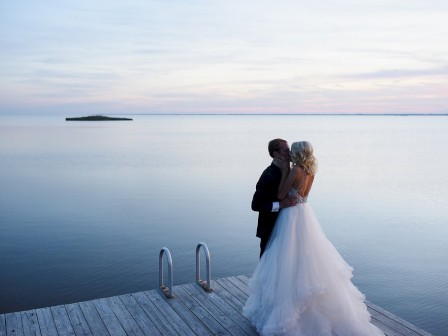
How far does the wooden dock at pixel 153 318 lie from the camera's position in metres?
6.34

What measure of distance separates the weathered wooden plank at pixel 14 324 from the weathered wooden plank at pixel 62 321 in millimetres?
471

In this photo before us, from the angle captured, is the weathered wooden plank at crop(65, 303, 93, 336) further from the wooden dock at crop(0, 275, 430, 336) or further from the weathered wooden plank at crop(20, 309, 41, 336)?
the weathered wooden plank at crop(20, 309, 41, 336)

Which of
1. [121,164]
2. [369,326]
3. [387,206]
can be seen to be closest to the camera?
[369,326]

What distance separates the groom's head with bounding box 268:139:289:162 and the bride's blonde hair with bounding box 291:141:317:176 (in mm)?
198

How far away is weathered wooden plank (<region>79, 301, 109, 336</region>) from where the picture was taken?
20.8 feet

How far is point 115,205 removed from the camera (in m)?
21.1

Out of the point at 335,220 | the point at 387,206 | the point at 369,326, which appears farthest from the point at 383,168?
the point at 369,326

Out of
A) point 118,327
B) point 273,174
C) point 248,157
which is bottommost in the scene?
point 248,157

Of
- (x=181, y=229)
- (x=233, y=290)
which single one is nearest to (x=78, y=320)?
(x=233, y=290)

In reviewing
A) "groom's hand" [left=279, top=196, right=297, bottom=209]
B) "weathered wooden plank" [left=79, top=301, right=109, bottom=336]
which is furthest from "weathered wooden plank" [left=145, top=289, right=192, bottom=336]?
"groom's hand" [left=279, top=196, right=297, bottom=209]

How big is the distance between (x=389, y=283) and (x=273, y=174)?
324 inches

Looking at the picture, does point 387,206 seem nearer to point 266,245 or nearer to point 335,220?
point 335,220

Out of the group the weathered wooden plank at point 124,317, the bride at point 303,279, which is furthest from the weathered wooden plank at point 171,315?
Answer: the bride at point 303,279

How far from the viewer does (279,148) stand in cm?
577
